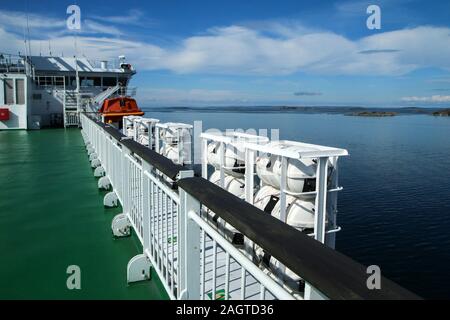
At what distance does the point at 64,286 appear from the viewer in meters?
2.71

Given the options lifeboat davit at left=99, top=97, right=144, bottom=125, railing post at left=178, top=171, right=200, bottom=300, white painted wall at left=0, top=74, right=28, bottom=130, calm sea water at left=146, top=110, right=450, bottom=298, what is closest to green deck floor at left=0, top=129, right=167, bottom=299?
railing post at left=178, top=171, right=200, bottom=300

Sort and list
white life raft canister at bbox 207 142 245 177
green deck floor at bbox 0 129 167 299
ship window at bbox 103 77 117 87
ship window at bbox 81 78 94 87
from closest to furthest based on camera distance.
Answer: green deck floor at bbox 0 129 167 299
white life raft canister at bbox 207 142 245 177
ship window at bbox 81 78 94 87
ship window at bbox 103 77 117 87

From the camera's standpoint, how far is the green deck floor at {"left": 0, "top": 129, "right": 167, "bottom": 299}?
2686 millimetres

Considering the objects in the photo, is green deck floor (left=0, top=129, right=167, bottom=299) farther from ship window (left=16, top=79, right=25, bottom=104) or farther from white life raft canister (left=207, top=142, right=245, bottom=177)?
ship window (left=16, top=79, right=25, bottom=104)

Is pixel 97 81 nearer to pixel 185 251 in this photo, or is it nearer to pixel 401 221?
pixel 401 221

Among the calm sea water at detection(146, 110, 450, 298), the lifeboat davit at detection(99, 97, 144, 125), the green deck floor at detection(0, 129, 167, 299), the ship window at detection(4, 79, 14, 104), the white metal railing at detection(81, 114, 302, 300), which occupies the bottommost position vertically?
the calm sea water at detection(146, 110, 450, 298)

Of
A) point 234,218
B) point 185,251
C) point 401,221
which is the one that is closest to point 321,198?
point 185,251

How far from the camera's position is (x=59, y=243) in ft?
11.6

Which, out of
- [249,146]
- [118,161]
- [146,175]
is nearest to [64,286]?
[146,175]

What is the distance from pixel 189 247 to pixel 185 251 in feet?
0.15

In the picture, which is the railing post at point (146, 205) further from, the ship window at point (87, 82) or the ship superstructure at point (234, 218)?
the ship window at point (87, 82)

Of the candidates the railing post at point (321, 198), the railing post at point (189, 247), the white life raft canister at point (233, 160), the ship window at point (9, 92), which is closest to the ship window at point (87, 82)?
the ship window at point (9, 92)

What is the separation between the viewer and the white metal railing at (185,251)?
133 cm

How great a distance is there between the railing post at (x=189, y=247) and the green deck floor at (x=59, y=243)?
2.79 ft
